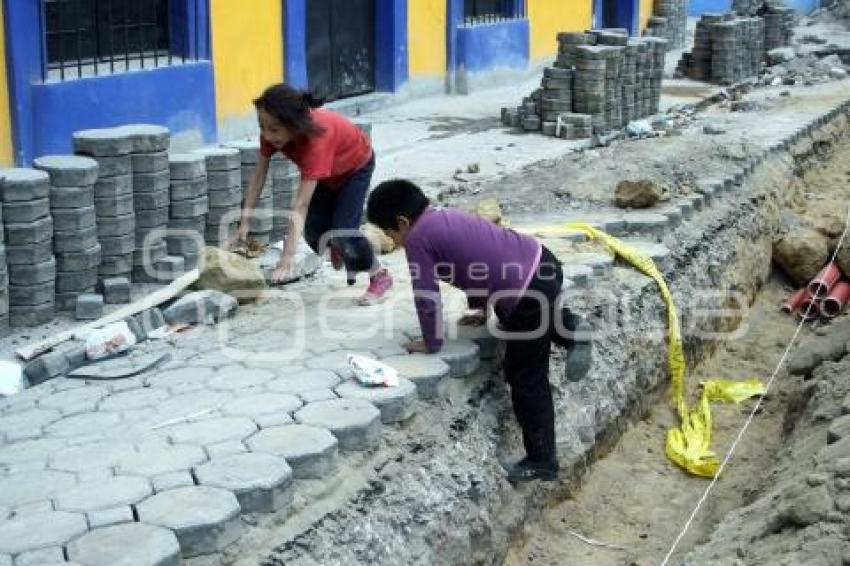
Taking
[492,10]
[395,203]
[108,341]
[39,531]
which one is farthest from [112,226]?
[492,10]

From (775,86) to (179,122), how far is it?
29.3ft

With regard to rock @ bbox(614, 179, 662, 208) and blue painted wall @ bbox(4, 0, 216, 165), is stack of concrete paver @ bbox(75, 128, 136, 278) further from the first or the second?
rock @ bbox(614, 179, 662, 208)

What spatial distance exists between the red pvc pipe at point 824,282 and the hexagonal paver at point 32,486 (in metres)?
6.18

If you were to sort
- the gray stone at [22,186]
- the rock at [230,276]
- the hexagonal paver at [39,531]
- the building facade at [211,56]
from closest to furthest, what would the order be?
1. the hexagonal paver at [39,531]
2. the gray stone at [22,186]
3. the rock at [230,276]
4. the building facade at [211,56]

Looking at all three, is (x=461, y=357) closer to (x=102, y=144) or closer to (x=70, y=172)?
(x=70, y=172)

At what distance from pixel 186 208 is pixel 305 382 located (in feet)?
7.07

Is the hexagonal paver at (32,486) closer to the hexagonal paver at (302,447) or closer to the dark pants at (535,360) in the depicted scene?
the hexagonal paver at (302,447)

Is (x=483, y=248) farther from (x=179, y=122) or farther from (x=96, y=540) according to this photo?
(x=179, y=122)

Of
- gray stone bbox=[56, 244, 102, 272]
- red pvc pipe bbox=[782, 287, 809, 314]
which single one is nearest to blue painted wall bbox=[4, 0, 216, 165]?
gray stone bbox=[56, 244, 102, 272]

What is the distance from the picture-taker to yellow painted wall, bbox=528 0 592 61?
60.2ft

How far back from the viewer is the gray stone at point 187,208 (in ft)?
22.4

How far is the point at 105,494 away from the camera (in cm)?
400

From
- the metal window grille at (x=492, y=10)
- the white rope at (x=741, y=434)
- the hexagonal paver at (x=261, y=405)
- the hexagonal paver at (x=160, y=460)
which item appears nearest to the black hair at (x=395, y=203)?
the hexagonal paver at (x=261, y=405)

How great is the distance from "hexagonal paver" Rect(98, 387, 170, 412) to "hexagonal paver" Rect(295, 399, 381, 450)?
2.18 ft
